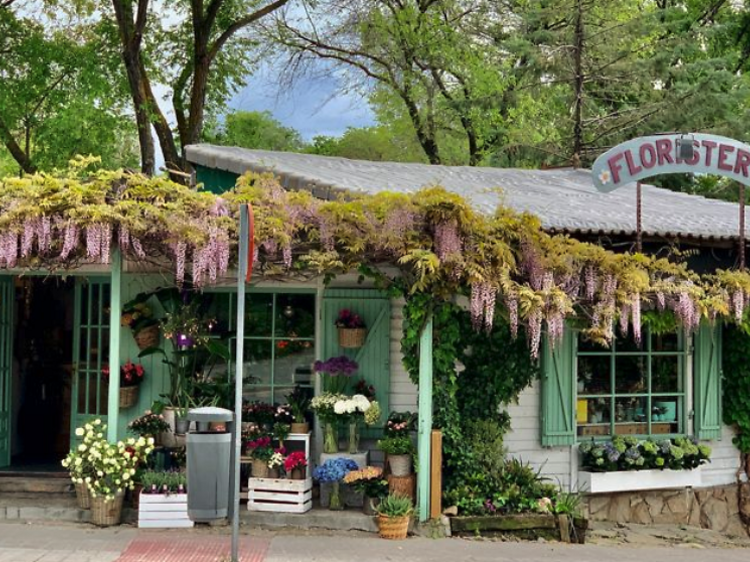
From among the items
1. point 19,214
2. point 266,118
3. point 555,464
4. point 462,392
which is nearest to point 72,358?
point 19,214

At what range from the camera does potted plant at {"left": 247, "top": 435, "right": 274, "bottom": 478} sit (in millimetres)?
9055

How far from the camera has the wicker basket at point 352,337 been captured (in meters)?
9.72

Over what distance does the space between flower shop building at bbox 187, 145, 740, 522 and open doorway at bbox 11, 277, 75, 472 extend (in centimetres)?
274

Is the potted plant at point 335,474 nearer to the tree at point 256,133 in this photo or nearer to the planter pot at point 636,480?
the planter pot at point 636,480

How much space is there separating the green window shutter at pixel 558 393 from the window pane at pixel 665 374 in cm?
135

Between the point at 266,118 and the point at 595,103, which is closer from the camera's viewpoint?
the point at 595,103

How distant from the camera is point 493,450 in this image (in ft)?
31.3

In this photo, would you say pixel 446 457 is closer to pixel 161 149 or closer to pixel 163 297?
pixel 163 297

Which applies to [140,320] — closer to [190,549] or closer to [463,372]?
[190,549]

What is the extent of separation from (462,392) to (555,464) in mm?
1599

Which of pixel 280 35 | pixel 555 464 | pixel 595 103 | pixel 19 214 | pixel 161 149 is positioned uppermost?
pixel 280 35

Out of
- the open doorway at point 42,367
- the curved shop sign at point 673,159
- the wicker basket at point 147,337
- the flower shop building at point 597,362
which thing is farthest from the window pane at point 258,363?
the curved shop sign at point 673,159

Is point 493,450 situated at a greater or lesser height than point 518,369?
lesser

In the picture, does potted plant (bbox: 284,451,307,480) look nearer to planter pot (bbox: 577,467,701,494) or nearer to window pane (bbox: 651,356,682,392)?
planter pot (bbox: 577,467,701,494)
